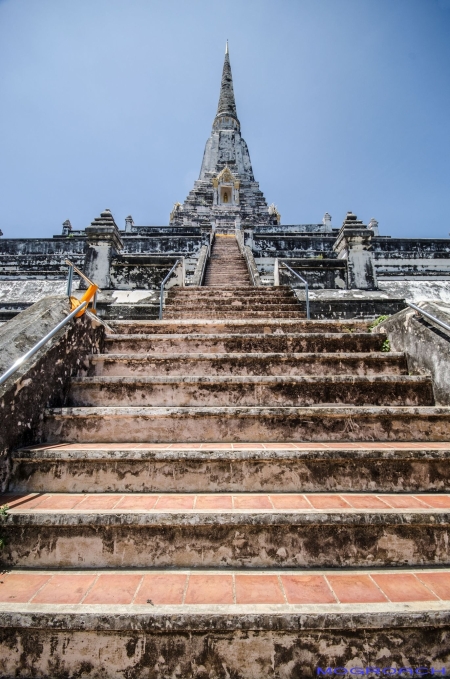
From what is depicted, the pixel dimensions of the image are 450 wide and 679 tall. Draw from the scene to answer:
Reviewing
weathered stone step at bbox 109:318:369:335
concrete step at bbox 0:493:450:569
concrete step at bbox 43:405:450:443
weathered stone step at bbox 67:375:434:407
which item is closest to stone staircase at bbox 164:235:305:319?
weathered stone step at bbox 109:318:369:335

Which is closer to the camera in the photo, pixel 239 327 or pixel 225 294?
pixel 239 327

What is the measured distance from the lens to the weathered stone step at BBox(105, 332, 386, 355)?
12.3 feet

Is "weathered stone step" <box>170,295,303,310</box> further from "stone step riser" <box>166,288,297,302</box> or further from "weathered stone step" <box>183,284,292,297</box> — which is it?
"weathered stone step" <box>183,284,292,297</box>

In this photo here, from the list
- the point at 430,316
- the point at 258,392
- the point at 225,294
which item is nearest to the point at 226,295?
the point at 225,294

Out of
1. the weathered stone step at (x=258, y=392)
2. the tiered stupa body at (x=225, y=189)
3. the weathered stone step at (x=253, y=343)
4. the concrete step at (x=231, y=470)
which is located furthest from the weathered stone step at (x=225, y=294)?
the tiered stupa body at (x=225, y=189)

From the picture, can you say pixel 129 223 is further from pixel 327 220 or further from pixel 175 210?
pixel 327 220

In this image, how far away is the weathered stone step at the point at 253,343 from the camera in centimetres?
374

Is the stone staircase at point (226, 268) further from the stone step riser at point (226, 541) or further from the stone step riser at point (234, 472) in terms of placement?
the stone step riser at point (226, 541)

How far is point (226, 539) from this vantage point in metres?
1.72

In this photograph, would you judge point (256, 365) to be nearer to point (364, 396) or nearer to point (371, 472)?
point (364, 396)

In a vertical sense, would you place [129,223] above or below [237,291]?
above

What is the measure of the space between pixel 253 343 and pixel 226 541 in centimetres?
227

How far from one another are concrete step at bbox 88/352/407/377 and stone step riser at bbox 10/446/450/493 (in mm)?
1211

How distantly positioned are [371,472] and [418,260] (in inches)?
452
